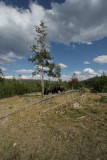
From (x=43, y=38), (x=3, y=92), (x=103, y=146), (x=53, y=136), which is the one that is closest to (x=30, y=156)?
(x=53, y=136)

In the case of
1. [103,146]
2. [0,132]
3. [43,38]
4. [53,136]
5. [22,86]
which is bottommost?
[0,132]

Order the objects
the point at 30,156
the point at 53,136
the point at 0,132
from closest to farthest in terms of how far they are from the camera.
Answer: the point at 30,156 → the point at 53,136 → the point at 0,132

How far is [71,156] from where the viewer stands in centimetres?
282

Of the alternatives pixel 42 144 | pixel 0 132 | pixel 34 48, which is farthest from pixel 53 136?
pixel 34 48

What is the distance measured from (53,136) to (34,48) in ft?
48.4

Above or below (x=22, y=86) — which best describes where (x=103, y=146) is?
below

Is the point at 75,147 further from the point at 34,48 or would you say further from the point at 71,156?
the point at 34,48

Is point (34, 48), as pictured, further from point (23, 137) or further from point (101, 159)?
point (101, 159)

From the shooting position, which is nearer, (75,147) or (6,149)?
(75,147)

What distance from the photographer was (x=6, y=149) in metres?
3.51

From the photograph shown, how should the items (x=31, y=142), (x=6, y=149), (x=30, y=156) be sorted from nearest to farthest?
(x=30, y=156) < (x=6, y=149) < (x=31, y=142)

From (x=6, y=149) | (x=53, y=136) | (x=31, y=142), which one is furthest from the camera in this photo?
(x=53, y=136)

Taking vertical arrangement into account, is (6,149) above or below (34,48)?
below

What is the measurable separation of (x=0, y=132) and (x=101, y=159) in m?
5.74
